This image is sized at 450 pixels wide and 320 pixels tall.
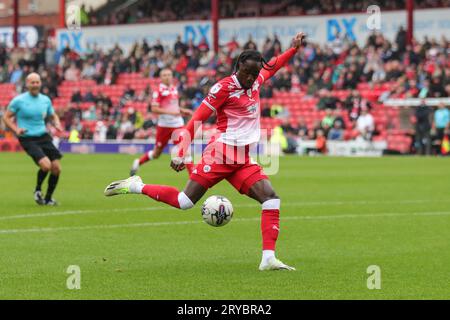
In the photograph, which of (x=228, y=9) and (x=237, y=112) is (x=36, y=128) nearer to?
(x=237, y=112)

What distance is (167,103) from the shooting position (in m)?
24.6

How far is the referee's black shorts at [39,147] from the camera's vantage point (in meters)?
18.5

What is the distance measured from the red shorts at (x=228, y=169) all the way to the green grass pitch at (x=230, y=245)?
88 cm

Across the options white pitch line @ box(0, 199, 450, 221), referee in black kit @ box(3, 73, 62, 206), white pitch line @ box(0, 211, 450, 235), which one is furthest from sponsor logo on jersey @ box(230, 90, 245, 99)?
referee in black kit @ box(3, 73, 62, 206)

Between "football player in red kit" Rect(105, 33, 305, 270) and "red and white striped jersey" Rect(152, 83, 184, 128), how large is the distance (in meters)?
13.1

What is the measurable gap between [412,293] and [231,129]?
2.81m

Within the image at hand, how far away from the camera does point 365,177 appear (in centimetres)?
2616

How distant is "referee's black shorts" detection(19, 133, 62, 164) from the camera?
1855 cm

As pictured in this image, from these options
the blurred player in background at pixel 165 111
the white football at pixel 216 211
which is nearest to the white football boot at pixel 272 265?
the white football at pixel 216 211

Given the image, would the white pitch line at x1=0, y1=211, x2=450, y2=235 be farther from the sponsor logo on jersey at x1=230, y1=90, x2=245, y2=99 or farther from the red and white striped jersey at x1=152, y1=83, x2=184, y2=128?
the red and white striped jersey at x1=152, y1=83, x2=184, y2=128

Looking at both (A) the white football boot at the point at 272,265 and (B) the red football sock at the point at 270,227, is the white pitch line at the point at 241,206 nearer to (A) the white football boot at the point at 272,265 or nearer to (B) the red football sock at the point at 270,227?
(B) the red football sock at the point at 270,227

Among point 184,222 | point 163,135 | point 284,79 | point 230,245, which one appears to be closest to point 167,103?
point 163,135
